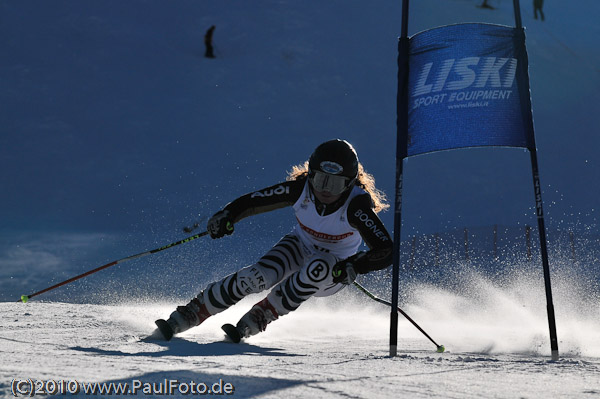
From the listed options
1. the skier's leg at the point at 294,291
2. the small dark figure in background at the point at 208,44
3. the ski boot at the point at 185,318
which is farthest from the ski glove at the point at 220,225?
the small dark figure in background at the point at 208,44

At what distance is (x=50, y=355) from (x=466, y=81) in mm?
3724

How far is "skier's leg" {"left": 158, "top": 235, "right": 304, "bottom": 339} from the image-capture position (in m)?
5.17

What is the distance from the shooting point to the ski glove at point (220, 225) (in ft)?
17.8

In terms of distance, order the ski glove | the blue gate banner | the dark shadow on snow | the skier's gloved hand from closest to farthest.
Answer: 1. the dark shadow on snow
2. the skier's gloved hand
3. the blue gate banner
4. the ski glove

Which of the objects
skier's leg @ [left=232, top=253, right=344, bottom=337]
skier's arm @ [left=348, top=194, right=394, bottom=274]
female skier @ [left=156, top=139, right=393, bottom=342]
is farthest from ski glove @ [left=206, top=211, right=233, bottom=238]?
skier's arm @ [left=348, top=194, right=394, bottom=274]

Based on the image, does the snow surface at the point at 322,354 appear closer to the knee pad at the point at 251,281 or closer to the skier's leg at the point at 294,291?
the skier's leg at the point at 294,291

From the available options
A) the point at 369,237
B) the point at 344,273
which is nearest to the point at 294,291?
the point at 344,273

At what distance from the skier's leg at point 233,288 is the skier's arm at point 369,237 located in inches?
30.1

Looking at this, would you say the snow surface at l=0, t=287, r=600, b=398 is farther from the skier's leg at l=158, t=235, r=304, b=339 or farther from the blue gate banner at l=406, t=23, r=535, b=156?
the blue gate banner at l=406, t=23, r=535, b=156

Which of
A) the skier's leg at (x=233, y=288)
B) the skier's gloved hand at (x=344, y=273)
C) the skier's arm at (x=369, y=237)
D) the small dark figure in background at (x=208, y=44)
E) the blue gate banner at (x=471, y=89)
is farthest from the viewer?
the small dark figure in background at (x=208, y=44)

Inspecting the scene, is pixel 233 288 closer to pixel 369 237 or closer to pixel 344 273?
pixel 344 273

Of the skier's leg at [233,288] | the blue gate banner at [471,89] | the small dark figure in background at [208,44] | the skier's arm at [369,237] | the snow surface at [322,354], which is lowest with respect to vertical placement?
the snow surface at [322,354]

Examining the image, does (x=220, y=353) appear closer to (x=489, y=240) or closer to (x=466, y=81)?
(x=466, y=81)

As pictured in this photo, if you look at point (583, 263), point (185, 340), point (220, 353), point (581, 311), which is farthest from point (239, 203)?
point (583, 263)
